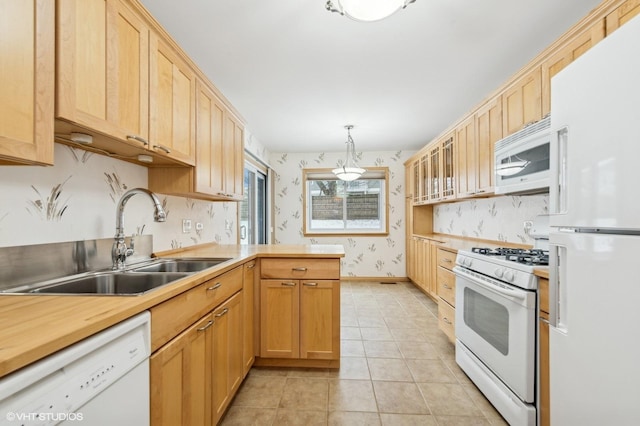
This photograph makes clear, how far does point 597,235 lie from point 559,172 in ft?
1.09

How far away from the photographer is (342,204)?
573 centimetres

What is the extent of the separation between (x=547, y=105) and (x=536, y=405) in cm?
183

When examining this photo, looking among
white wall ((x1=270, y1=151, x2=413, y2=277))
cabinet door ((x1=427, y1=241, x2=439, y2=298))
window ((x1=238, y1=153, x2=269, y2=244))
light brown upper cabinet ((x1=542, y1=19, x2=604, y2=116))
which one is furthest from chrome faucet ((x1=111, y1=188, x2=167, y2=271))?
white wall ((x1=270, y1=151, x2=413, y2=277))

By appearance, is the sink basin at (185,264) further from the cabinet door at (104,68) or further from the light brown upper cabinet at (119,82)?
the cabinet door at (104,68)

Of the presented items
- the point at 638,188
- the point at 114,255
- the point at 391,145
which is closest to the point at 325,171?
the point at 391,145

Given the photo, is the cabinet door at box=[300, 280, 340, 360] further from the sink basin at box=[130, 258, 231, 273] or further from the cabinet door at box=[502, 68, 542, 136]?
the cabinet door at box=[502, 68, 542, 136]

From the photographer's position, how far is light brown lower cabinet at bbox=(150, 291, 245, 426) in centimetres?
105

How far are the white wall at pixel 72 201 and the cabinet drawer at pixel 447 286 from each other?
7.97 feet

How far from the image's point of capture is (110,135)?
1221mm

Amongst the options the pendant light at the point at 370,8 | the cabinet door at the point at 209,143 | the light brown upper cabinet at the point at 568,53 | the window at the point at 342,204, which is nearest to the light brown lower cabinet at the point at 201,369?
the cabinet door at the point at 209,143

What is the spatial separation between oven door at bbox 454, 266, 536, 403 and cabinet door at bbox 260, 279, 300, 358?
50.8 inches

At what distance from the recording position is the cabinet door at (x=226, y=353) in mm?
1513

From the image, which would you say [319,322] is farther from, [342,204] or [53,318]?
[342,204]

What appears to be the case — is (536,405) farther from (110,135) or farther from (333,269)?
(110,135)
